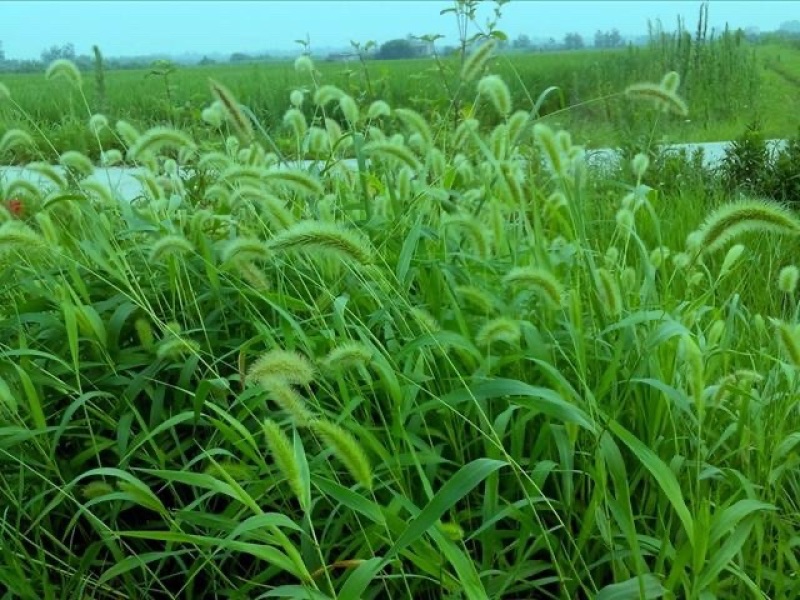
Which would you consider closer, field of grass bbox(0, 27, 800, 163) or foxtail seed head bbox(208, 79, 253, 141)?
foxtail seed head bbox(208, 79, 253, 141)

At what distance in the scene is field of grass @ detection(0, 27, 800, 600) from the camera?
1.43m

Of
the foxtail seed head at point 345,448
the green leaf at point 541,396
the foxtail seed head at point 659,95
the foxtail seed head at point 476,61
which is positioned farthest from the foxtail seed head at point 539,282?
the foxtail seed head at point 476,61

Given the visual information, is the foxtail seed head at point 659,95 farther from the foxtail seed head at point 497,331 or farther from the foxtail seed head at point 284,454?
the foxtail seed head at point 284,454

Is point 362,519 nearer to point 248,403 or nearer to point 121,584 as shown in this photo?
point 248,403

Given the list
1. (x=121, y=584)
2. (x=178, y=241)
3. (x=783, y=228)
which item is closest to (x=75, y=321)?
(x=178, y=241)

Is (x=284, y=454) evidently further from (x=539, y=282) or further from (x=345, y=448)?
(x=539, y=282)

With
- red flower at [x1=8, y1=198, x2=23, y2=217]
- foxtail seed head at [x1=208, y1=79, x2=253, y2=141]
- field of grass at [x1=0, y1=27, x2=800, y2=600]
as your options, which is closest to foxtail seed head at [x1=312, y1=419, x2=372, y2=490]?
field of grass at [x1=0, y1=27, x2=800, y2=600]

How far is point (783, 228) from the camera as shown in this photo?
1.48 meters

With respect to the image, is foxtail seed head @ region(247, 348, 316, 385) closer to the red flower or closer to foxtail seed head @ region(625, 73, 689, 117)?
foxtail seed head @ region(625, 73, 689, 117)

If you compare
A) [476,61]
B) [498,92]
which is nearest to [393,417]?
[498,92]

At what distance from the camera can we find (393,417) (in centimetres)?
160

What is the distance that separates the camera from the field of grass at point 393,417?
1431mm

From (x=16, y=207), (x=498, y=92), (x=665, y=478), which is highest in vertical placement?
(x=498, y=92)

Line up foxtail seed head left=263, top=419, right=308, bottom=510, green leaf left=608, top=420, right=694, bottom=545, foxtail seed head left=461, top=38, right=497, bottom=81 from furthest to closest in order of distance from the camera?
foxtail seed head left=461, top=38, right=497, bottom=81 < green leaf left=608, top=420, right=694, bottom=545 < foxtail seed head left=263, top=419, right=308, bottom=510
